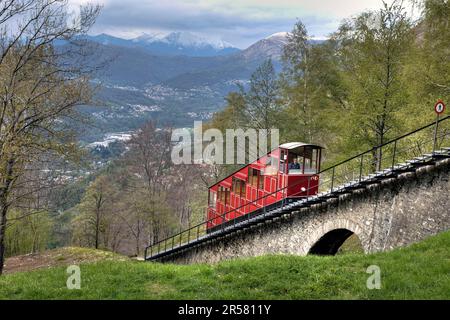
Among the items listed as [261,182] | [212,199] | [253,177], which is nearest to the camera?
[261,182]

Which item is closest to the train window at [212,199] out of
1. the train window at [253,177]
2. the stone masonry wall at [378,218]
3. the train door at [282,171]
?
the train window at [253,177]

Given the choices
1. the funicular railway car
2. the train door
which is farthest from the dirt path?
the train door

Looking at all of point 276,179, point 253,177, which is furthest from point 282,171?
point 253,177

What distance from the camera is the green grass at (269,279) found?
8.20m

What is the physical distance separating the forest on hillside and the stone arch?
6.46 m

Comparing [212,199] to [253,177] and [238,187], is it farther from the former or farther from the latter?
[253,177]

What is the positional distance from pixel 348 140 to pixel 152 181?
64.3ft

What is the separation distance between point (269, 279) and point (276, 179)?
411 inches

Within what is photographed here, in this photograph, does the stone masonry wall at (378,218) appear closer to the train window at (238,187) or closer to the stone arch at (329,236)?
the stone arch at (329,236)

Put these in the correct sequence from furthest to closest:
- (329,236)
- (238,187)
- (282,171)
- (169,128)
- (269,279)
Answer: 1. (169,128)
2. (238,187)
3. (282,171)
4. (329,236)
5. (269,279)

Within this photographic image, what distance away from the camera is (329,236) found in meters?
16.7

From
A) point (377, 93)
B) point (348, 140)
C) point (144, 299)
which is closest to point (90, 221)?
point (348, 140)

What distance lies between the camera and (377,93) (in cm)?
1973

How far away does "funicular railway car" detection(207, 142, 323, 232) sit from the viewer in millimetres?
18750
